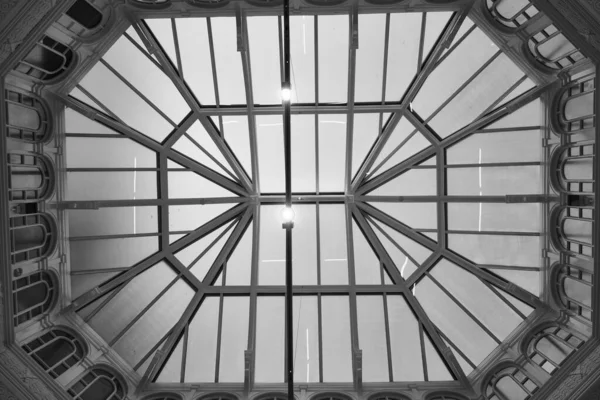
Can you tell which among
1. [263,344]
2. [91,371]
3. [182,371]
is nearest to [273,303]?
[263,344]

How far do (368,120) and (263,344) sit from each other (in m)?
9.10

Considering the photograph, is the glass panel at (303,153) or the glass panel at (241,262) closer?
the glass panel at (303,153)

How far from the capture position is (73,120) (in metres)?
17.9

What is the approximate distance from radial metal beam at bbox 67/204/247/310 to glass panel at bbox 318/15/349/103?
534 centimetres

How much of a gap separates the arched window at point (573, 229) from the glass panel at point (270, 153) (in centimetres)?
964

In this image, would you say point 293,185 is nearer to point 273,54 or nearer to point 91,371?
point 273,54

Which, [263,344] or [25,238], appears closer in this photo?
[25,238]

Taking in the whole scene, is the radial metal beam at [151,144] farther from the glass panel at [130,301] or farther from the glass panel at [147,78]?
the glass panel at [130,301]

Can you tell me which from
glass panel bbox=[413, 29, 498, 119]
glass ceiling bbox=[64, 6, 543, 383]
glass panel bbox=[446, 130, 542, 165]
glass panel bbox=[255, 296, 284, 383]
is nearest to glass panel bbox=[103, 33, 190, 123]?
glass ceiling bbox=[64, 6, 543, 383]

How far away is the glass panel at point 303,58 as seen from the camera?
17.7 metres

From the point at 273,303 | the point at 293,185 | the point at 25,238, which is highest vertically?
the point at 293,185

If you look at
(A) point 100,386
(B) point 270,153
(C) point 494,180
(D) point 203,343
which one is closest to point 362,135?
(B) point 270,153

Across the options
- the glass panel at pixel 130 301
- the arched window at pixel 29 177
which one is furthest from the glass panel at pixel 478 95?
the arched window at pixel 29 177

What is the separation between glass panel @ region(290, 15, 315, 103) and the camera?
17656mm
